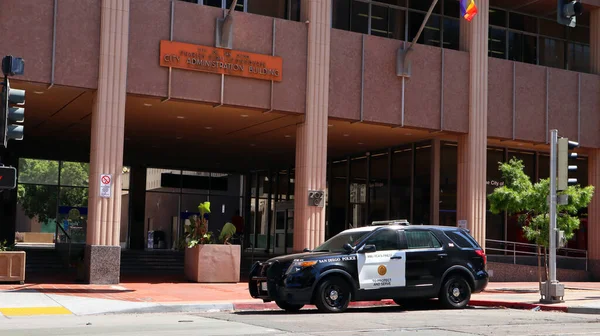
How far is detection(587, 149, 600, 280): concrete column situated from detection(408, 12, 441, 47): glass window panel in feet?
26.1

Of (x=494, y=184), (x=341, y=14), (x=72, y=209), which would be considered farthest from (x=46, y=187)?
(x=494, y=184)

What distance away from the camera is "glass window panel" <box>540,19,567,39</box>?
1267 inches

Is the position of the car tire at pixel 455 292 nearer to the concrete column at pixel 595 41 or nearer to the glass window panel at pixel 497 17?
the glass window panel at pixel 497 17

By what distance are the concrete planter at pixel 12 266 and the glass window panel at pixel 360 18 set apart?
1340 cm

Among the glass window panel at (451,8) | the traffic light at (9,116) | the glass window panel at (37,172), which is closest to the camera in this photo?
the traffic light at (9,116)

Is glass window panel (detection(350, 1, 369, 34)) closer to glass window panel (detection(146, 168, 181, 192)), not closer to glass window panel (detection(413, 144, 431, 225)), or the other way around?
glass window panel (detection(413, 144, 431, 225))

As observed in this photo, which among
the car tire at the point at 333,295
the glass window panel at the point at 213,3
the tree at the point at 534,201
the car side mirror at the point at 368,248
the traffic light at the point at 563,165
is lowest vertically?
the car tire at the point at 333,295

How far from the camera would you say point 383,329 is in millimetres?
13047

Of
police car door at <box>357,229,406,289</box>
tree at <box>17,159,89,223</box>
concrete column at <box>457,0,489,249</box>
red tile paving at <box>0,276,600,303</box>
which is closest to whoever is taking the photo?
police car door at <box>357,229,406,289</box>

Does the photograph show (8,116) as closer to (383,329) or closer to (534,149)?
(383,329)

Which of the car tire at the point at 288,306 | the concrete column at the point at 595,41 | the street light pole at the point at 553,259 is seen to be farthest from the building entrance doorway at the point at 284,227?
the car tire at the point at 288,306

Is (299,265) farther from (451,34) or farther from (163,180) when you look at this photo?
(163,180)

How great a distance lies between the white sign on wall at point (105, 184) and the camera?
21.4 m

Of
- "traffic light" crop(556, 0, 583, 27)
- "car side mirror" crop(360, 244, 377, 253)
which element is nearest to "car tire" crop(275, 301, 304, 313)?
"car side mirror" crop(360, 244, 377, 253)
